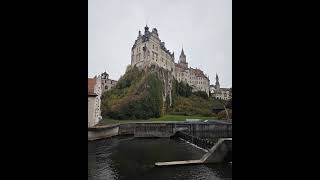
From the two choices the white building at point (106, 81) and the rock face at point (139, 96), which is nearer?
the rock face at point (139, 96)

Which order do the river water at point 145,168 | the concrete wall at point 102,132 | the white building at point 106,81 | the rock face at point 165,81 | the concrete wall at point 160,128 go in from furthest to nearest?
the white building at point 106,81 → the rock face at point 165,81 → the concrete wall at point 160,128 → the concrete wall at point 102,132 → the river water at point 145,168

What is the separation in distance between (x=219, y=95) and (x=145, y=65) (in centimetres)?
1588

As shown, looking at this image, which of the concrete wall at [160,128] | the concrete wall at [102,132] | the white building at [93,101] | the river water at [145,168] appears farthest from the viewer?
the concrete wall at [160,128]

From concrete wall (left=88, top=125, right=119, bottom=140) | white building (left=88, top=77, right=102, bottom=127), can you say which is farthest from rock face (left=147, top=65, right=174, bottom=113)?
white building (left=88, top=77, right=102, bottom=127)

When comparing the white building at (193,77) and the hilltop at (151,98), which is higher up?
the white building at (193,77)

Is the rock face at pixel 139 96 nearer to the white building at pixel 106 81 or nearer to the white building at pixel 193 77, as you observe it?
the white building at pixel 106 81

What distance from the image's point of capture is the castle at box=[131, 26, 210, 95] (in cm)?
4495

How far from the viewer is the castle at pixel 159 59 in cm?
4495

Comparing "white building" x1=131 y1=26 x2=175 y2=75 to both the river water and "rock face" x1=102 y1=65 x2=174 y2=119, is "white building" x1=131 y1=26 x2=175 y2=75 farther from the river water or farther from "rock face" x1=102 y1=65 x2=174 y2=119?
the river water

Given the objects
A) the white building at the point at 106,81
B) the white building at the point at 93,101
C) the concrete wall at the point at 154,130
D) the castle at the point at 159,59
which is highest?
the castle at the point at 159,59

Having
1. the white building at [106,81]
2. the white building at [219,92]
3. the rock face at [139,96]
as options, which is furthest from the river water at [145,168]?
the white building at [219,92]
